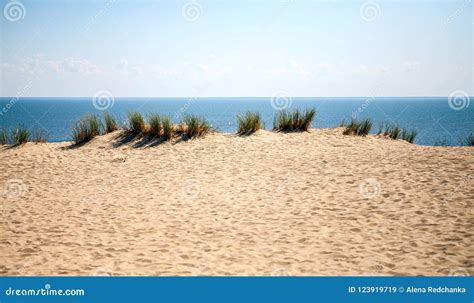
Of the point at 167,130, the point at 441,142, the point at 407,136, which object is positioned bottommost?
the point at 441,142

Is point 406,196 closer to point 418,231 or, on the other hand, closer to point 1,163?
point 418,231

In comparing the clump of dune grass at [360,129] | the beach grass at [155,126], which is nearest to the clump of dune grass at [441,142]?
the clump of dune grass at [360,129]

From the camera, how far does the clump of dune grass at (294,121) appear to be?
14219 mm

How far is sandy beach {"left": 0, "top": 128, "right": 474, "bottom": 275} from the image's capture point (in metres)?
4.29

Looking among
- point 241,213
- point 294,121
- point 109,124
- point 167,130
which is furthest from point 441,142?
point 241,213

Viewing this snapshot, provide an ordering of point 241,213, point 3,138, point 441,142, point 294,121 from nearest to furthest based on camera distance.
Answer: point 241,213 < point 3,138 < point 294,121 < point 441,142

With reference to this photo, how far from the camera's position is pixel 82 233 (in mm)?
5293

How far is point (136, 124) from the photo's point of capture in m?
13.1

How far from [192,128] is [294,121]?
438 centimetres

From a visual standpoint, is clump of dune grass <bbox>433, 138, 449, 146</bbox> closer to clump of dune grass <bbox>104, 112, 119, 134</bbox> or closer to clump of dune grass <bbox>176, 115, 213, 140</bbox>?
clump of dune grass <bbox>176, 115, 213, 140</bbox>

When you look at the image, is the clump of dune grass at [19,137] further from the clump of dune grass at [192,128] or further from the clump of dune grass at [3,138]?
the clump of dune grass at [192,128]

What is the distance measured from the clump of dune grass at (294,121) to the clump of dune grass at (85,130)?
23.7ft

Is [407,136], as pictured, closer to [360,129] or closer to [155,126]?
[360,129]
